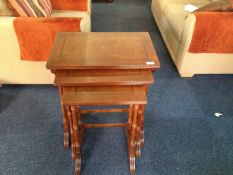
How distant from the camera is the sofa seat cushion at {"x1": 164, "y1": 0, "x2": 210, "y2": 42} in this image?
225 centimetres

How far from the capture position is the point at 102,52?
49.4 inches

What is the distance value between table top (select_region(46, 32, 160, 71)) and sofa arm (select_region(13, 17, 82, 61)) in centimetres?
26

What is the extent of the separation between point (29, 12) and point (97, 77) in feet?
3.26

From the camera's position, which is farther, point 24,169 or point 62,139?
point 62,139

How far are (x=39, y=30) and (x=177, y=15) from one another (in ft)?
Result: 5.03

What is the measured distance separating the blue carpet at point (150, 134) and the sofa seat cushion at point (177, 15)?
467mm

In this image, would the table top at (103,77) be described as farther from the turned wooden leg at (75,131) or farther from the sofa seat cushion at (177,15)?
the sofa seat cushion at (177,15)

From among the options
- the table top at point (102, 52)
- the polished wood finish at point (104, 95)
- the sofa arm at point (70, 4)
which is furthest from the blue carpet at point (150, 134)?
the sofa arm at point (70, 4)

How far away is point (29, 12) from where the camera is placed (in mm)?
1744

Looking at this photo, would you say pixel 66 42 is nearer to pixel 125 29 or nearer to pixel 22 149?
pixel 22 149

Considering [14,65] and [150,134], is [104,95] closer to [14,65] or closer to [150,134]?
[150,134]

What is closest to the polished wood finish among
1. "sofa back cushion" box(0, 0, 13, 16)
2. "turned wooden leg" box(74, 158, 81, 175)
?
"turned wooden leg" box(74, 158, 81, 175)

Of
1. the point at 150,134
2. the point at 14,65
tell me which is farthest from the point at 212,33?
the point at 14,65

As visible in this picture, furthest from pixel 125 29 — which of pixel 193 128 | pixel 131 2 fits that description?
pixel 193 128
